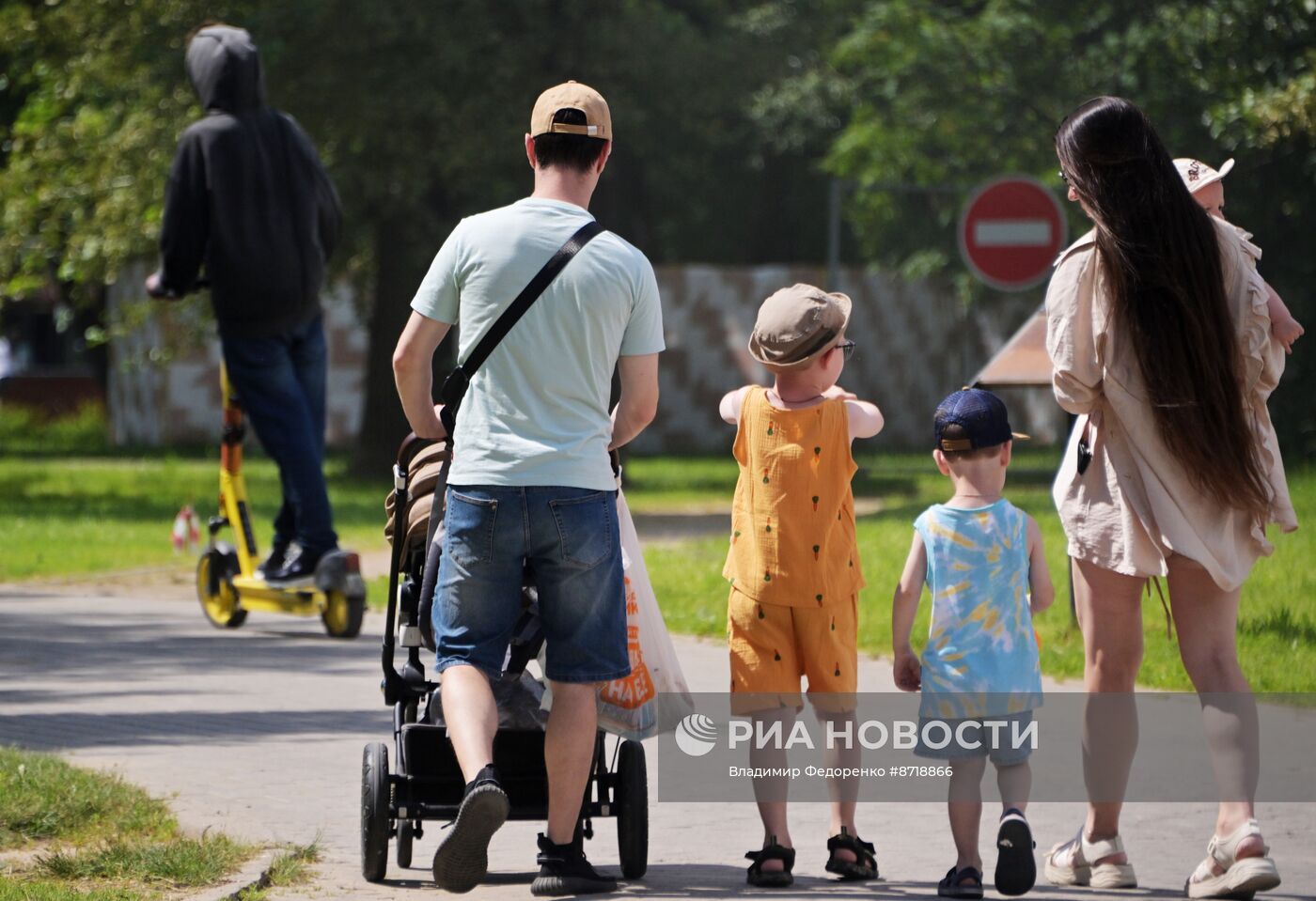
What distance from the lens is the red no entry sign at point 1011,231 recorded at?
14117mm

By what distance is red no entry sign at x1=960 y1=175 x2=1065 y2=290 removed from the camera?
1412 cm

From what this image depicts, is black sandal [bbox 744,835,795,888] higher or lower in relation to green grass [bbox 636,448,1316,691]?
lower

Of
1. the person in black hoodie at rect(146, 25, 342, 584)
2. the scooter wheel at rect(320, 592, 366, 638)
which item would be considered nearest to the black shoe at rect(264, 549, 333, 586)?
the person in black hoodie at rect(146, 25, 342, 584)

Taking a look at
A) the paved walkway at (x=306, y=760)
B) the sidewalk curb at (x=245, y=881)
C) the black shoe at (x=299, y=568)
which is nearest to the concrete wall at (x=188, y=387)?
the paved walkway at (x=306, y=760)

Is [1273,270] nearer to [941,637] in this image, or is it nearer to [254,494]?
[254,494]

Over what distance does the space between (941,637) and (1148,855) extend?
932 millimetres

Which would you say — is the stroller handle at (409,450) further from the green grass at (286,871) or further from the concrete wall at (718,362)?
the concrete wall at (718,362)

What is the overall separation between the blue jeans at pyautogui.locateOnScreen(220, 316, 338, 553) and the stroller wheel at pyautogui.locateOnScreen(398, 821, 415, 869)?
14.7 ft

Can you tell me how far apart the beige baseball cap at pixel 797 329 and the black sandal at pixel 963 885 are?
1.29 metres

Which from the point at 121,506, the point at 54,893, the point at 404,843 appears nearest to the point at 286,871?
the point at 404,843

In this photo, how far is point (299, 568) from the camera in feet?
32.4

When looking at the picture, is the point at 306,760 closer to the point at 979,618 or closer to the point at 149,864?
the point at 149,864

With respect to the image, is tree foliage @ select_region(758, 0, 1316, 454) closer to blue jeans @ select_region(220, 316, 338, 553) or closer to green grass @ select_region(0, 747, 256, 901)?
blue jeans @ select_region(220, 316, 338, 553)

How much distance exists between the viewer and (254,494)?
21344 mm
